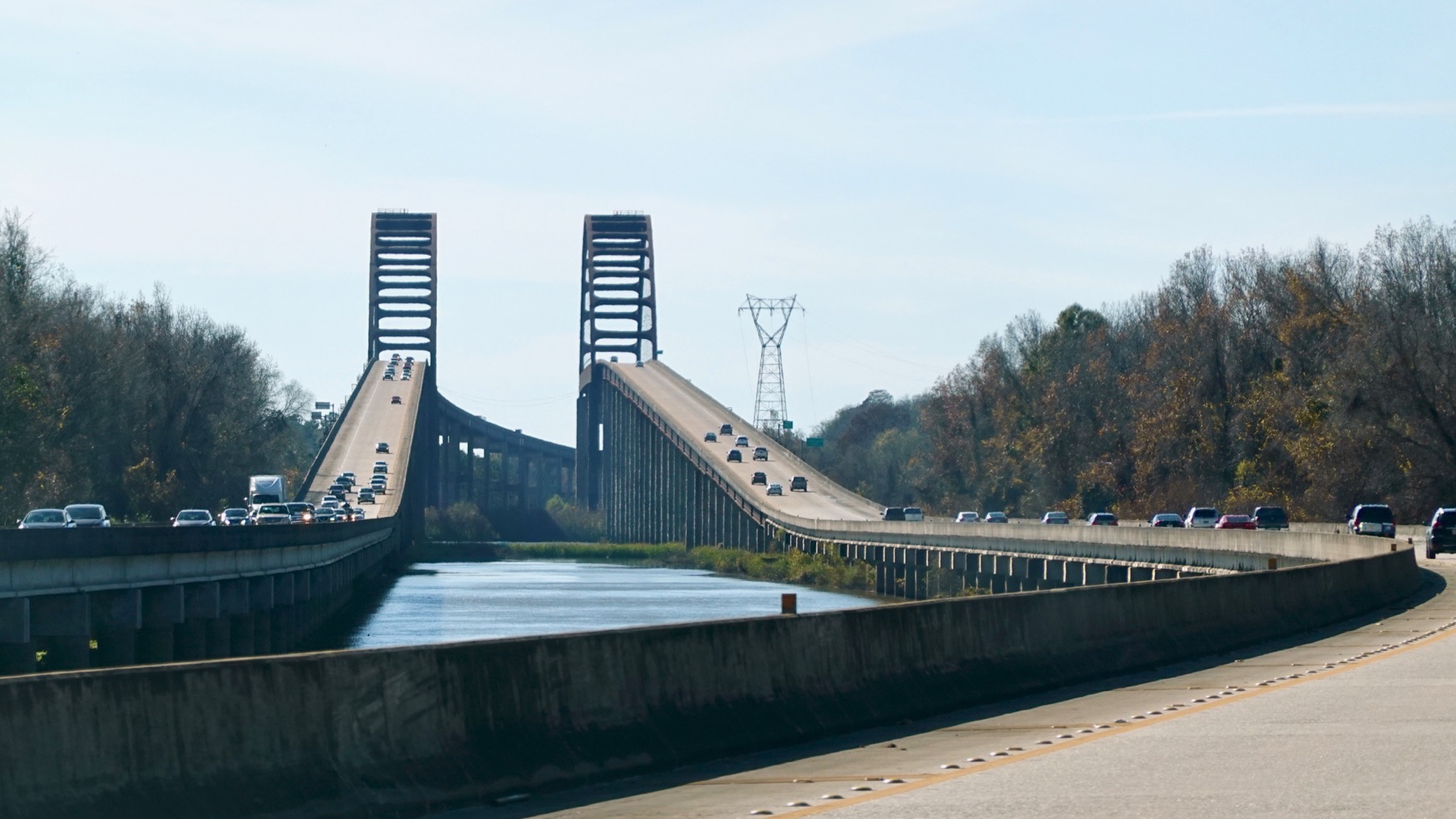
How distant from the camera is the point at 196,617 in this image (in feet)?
156

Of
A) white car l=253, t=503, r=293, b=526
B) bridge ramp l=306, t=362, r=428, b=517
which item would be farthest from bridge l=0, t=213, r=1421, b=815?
bridge ramp l=306, t=362, r=428, b=517

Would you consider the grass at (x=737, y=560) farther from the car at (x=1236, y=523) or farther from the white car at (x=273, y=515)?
the white car at (x=273, y=515)

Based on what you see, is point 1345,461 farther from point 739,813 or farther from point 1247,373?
point 739,813

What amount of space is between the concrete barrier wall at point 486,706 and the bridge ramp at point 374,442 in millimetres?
97259

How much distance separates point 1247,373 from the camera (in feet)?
343

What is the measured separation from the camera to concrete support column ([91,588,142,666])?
39.2 m

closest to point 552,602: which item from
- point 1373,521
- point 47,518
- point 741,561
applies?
point 47,518

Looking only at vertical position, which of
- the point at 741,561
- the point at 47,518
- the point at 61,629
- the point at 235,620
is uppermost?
the point at 47,518

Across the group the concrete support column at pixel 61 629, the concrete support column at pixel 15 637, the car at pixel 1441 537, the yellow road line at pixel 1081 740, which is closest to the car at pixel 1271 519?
the car at pixel 1441 537

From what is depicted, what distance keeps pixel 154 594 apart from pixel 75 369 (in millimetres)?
46748

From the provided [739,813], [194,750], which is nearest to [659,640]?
[739,813]

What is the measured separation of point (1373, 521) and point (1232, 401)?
121ft

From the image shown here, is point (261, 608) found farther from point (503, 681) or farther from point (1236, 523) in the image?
point (503, 681)

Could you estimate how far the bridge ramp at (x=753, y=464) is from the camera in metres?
128
